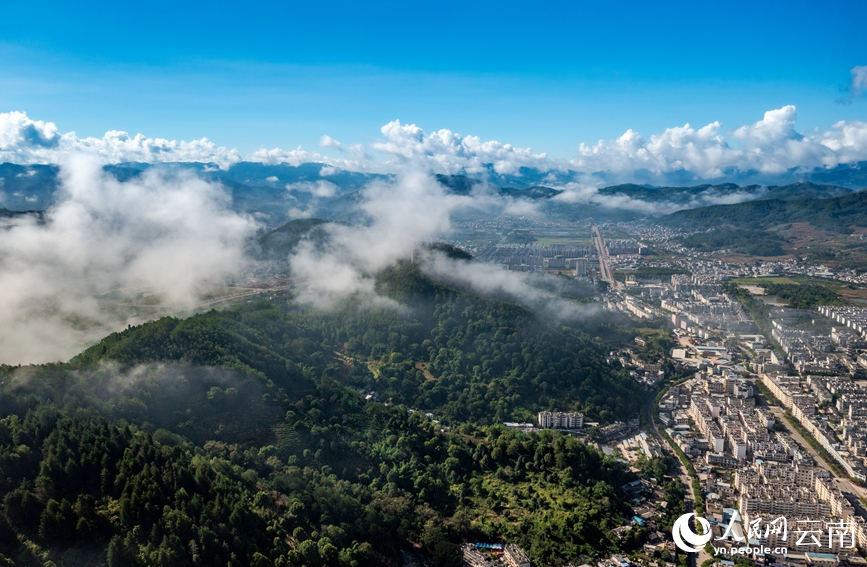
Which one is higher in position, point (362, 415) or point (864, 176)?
point (864, 176)

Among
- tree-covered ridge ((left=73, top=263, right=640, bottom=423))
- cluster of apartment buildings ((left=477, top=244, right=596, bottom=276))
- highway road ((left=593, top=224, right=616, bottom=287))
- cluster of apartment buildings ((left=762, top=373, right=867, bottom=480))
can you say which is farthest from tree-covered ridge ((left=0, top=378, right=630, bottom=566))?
highway road ((left=593, top=224, right=616, bottom=287))

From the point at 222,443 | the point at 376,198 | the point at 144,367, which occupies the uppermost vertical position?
the point at 376,198

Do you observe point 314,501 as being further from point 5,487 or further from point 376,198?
point 376,198

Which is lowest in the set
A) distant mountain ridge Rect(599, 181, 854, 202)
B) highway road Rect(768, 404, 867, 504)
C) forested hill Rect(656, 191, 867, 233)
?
highway road Rect(768, 404, 867, 504)

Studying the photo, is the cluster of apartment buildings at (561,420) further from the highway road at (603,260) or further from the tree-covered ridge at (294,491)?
the highway road at (603,260)

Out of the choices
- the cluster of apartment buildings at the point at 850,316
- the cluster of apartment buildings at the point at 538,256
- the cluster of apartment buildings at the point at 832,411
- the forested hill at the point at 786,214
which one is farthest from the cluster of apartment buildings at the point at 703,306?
the forested hill at the point at 786,214

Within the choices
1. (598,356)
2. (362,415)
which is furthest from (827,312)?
(362,415)

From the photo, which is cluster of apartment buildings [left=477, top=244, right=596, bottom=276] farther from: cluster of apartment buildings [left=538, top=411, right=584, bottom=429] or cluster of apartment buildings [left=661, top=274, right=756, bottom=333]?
cluster of apartment buildings [left=538, top=411, right=584, bottom=429]
